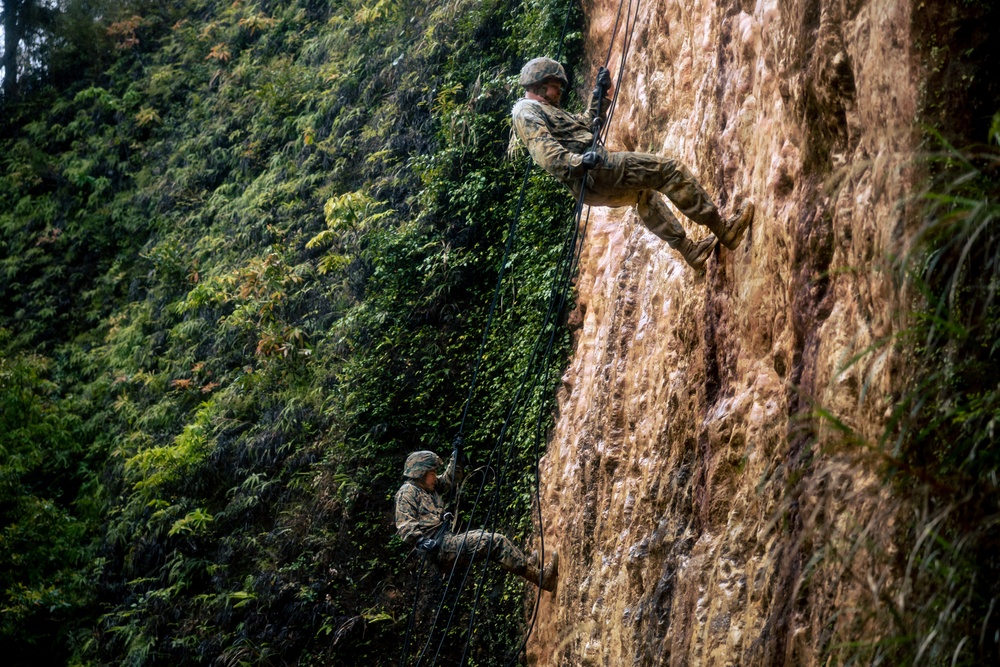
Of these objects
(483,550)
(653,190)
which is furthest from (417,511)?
(653,190)

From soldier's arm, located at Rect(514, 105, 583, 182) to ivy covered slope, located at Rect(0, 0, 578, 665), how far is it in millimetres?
3759

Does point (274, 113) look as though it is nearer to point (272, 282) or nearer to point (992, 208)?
point (272, 282)

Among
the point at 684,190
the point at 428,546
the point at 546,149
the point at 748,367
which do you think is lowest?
the point at 428,546

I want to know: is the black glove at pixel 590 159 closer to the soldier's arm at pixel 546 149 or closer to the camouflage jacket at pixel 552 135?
the soldier's arm at pixel 546 149

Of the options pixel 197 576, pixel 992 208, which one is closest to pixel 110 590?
pixel 197 576

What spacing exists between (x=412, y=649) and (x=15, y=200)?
14295 mm

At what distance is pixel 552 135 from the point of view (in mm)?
7445

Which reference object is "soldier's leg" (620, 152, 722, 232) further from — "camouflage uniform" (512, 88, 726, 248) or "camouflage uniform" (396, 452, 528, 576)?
"camouflage uniform" (396, 452, 528, 576)

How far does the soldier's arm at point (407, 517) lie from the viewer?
31.7 feet

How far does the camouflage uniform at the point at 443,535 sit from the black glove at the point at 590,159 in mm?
3638

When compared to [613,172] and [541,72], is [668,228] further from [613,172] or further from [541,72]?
[541,72]

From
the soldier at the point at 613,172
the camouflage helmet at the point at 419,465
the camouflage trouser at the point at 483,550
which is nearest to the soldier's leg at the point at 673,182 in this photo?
the soldier at the point at 613,172

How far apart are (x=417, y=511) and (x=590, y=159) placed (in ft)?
14.0

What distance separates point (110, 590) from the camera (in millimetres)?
14273
